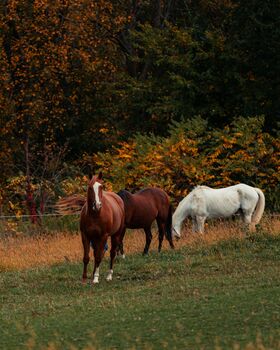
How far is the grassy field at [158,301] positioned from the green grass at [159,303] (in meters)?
0.01

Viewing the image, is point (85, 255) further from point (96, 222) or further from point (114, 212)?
point (114, 212)

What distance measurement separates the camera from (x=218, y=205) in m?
24.9

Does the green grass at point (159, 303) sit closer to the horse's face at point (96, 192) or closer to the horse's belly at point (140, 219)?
the horse's belly at point (140, 219)

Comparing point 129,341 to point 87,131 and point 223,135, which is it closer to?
point 223,135

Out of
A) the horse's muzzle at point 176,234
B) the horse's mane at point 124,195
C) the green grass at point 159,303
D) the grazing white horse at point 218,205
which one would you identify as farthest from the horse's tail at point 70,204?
the grazing white horse at point 218,205

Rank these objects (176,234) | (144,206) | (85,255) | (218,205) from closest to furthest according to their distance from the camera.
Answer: (85,255) → (144,206) → (176,234) → (218,205)

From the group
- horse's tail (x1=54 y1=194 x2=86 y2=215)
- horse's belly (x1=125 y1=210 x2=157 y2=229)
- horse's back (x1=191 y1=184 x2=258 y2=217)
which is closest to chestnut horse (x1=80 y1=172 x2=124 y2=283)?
horse's tail (x1=54 y1=194 x2=86 y2=215)

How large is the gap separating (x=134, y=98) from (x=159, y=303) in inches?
919

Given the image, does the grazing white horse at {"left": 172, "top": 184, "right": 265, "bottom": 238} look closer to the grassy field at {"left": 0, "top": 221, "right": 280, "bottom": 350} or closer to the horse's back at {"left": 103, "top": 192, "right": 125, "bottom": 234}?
the grassy field at {"left": 0, "top": 221, "right": 280, "bottom": 350}

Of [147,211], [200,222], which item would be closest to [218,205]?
[200,222]

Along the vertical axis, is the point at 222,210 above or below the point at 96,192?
below

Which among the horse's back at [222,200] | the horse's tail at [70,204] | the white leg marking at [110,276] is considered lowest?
the horse's back at [222,200]

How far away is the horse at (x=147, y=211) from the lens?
21094 millimetres

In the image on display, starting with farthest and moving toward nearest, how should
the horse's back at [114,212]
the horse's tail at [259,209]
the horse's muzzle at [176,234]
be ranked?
the horse's tail at [259,209] < the horse's muzzle at [176,234] < the horse's back at [114,212]
